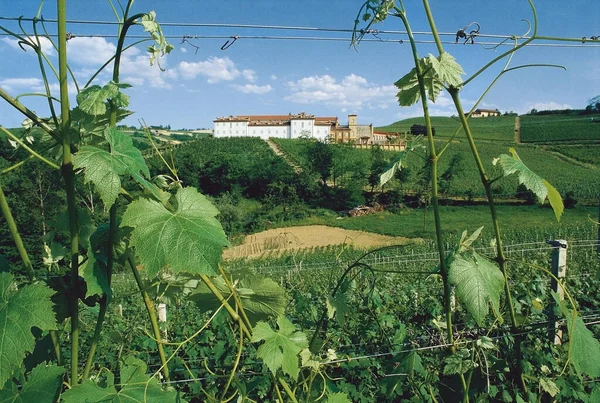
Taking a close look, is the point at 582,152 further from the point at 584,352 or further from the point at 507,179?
the point at 584,352

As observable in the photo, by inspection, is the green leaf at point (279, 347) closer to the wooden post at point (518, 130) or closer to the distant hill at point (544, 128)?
the distant hill at point (544, 128)

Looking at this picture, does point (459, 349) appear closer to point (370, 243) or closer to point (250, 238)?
point (370, 243)

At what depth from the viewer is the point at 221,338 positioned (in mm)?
3742

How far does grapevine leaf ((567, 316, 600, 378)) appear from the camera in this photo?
1.57m

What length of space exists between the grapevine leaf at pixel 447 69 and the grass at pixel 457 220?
31.6 meters

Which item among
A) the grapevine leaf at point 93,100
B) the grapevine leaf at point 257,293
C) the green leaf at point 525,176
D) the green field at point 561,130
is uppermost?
the green field at point 561,130

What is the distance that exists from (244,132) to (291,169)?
38.9m

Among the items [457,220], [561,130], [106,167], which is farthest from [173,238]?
[561,130]

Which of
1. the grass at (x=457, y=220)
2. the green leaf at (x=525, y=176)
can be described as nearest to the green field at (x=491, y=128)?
the grass at (x=457, y=220)

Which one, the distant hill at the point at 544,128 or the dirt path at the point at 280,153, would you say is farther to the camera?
the distant hill at the point at 544,128

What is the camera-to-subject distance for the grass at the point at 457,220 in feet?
109

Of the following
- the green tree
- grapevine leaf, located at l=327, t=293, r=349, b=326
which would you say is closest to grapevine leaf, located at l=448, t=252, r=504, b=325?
grapevine leaf, located at l=327, t=293, r=349, b=326

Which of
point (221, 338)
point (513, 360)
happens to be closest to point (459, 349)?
point (513, 360)

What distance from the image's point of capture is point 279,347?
3.90ft
